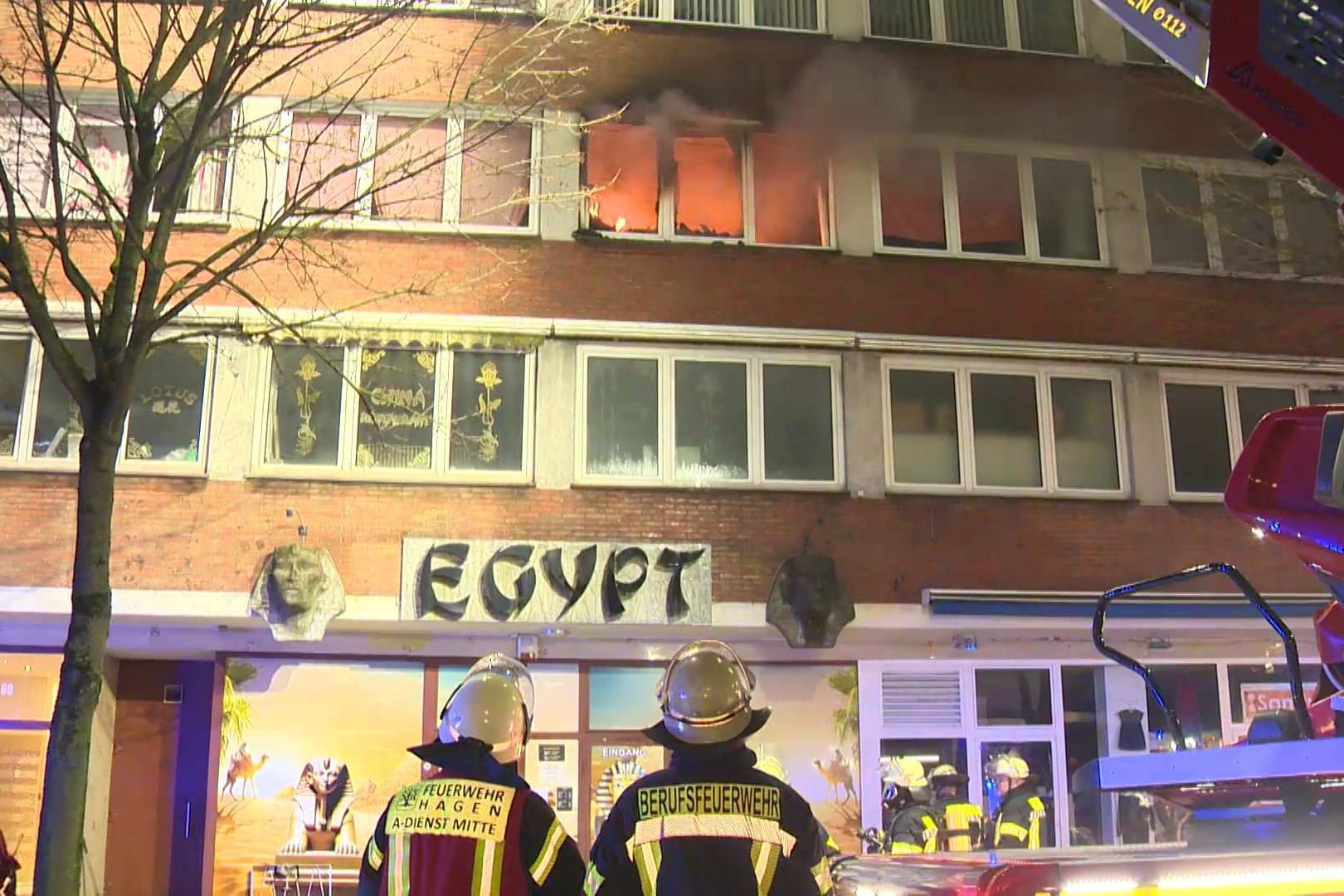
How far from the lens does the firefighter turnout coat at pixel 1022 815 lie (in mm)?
11875

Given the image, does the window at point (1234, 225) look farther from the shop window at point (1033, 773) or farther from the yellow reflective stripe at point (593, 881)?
the yellow reflective stripe at point (593, 881)

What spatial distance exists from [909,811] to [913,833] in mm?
217

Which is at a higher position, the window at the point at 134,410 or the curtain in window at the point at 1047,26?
Result: the curtain in window at the point at 1047,26

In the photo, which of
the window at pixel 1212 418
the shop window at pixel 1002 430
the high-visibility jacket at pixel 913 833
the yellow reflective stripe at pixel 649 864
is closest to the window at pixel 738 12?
→ the shop window at pixel 1002 430

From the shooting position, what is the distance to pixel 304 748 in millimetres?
11547

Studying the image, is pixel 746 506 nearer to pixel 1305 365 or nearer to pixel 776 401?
pixel 776 401

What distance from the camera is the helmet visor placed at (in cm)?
443

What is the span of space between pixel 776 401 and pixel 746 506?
119 cm

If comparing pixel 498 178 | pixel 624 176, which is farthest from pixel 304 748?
pixel 624 176

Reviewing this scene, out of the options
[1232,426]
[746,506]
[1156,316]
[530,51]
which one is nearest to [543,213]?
[530,51]

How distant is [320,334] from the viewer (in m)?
11.6

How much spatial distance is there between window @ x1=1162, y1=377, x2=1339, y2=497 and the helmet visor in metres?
9.76

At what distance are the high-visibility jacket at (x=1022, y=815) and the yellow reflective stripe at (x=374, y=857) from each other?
9.24 meters

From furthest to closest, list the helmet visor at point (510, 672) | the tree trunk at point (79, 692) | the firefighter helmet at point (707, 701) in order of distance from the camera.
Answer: the tree trunk at point (79, 692) < the helmet visor at point (510, 672) < the firefighter helmet at point (707, 701)
